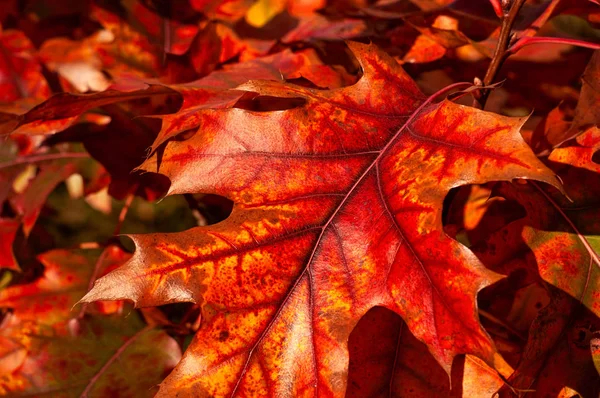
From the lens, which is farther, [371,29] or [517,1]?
[371,29]

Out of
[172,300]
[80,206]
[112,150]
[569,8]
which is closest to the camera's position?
[172,300]

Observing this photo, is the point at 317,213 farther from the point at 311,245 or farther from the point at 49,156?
the point at 49,156

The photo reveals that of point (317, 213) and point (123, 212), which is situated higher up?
point (317, 213)

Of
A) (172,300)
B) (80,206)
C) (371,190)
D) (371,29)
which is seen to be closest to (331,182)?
(371,190)

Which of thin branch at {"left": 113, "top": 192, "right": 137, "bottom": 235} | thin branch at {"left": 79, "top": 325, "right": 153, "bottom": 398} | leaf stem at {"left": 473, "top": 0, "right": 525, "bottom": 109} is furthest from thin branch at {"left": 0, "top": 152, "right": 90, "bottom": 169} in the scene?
leaf stem at {"left": 473, "top": 0, "right": 525, "bottom": 109}

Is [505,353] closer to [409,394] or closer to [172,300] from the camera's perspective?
[409,394]

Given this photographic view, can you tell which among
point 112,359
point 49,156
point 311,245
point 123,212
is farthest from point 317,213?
point 49,156

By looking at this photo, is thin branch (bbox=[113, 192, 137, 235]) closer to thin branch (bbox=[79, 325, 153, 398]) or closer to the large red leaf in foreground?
thin branch (bbox=[79, 325, 153, 398])
